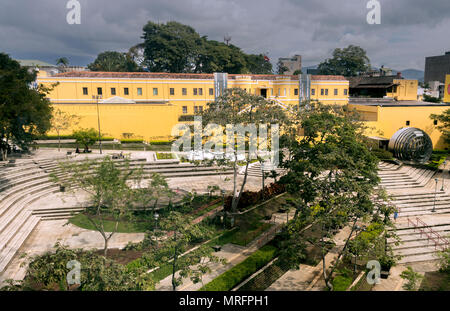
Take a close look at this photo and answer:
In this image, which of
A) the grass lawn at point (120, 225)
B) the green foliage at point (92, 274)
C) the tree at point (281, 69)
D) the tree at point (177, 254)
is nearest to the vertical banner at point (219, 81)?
the grass lawn at point (120, 225)

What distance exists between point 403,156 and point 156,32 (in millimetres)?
43307

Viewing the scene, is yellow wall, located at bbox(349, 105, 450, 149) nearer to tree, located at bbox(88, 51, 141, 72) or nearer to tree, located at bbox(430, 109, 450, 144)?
tree, located at bbox(430, 109, 450, 144)

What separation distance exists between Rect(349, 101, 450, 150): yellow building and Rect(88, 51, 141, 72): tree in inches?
1576

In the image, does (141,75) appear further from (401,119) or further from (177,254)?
(177,254)

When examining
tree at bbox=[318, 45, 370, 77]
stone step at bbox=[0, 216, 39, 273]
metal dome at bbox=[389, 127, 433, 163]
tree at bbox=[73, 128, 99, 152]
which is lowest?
stone step at bbox=[0, 216, 39, 273]

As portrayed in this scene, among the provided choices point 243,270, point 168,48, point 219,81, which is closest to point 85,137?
point 243,270

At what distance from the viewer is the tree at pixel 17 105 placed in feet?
55.2

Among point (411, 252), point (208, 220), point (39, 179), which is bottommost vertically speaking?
point (411, 252)

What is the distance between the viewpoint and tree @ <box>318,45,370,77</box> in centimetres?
6325

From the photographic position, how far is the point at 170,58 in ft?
169

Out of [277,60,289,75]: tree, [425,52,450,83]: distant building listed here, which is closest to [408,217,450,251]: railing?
[277,60,289,75]: tree

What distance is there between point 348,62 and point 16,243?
63.5 m

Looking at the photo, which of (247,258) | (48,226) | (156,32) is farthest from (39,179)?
(156,32)
